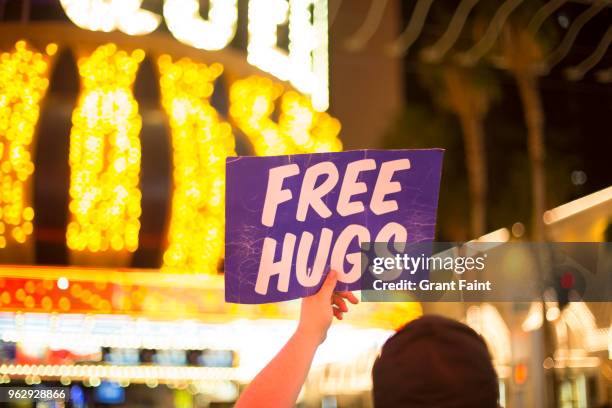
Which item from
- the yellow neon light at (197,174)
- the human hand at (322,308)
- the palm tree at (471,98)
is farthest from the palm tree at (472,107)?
the human hand at (322,308)

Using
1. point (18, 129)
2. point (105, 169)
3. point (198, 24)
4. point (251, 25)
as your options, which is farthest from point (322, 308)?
point (198, 24)

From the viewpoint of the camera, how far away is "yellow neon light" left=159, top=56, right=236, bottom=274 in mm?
19219

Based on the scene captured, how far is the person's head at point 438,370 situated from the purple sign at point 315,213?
105 centimetres

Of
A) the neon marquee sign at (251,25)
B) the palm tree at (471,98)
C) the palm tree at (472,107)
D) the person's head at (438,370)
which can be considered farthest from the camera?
the palm tree at (472,107)

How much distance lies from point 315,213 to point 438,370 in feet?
3.90

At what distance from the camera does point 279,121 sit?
2095cm

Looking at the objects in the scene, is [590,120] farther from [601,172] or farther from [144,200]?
[144,200]

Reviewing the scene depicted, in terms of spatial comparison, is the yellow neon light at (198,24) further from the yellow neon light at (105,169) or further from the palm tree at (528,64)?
the palm tree at (528,64)

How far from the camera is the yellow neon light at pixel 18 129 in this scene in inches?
744

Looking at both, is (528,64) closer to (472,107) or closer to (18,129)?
(472,107)

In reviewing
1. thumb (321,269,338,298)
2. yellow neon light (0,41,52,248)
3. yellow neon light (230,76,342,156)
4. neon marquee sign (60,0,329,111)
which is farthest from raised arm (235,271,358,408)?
neon marquee sign (60,0,329,111)

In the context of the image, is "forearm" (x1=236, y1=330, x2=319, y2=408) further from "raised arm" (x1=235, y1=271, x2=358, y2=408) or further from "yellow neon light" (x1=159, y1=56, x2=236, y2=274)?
"yellow neon light" (x1=159, y1=56, x2=236, y2=274)

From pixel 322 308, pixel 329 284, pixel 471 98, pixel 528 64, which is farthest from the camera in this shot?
pixel 471 98

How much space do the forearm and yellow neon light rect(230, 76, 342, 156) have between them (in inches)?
680
